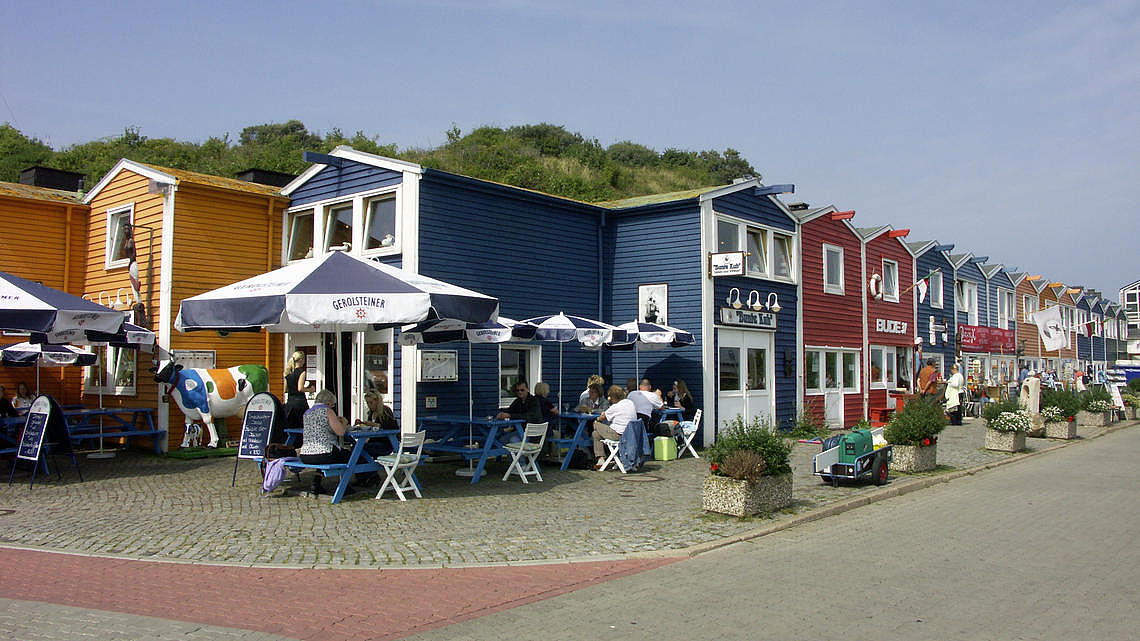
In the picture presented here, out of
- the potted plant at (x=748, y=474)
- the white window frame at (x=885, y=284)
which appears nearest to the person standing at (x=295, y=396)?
the potted plant at (x=748, y=474)

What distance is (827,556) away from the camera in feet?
25.9

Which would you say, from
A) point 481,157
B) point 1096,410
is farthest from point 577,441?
point 481,157

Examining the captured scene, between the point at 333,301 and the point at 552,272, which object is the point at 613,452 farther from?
the point at 333,301

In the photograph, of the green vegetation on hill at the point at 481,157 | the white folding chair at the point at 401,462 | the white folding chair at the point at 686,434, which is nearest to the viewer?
the white folding chair at the point at 401,462

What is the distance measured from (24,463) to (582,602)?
10.2 meters

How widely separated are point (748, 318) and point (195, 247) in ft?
35.5

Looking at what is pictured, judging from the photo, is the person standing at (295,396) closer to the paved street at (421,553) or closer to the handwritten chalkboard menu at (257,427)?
the handwritten chalkboard menu at (257,427)

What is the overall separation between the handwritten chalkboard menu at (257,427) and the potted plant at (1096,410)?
2215 centimetres

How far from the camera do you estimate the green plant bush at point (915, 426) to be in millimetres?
13555

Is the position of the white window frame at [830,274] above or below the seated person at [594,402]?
above

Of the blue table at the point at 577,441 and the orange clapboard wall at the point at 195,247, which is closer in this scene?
the blue table at the point at 577,441

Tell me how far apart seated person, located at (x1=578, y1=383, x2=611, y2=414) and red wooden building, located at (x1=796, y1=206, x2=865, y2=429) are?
23.5ft

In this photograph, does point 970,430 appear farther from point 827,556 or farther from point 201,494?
point 201,494

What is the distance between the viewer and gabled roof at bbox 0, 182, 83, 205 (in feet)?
56.4
